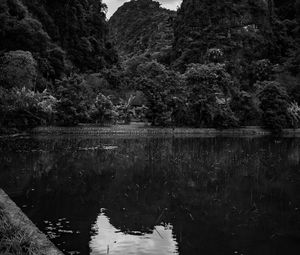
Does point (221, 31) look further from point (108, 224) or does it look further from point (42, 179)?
point (108, 224)

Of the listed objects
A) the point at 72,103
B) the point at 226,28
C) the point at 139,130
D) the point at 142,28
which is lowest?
the point at 139,130

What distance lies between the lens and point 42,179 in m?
16.4

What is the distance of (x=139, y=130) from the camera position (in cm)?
4291

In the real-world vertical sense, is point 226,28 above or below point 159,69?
above

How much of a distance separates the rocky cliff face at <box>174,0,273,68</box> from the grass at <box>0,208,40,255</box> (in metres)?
70.0

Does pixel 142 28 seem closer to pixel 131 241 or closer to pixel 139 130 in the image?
pixel 139 130

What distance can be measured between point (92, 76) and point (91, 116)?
59.5 feet

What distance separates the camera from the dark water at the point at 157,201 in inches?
368

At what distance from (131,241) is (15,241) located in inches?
126

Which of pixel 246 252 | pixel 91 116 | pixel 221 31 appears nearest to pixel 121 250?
pixel 246 252

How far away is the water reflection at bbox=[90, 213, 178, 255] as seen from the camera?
8.74m

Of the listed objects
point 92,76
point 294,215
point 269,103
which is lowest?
point 294,215

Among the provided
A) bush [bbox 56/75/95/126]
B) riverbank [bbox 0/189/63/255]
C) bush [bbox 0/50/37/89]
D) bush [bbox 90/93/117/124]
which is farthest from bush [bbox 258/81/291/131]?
riverbank [bbox 0/189/63/255]

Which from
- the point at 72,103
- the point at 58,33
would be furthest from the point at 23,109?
the point at 58,33
